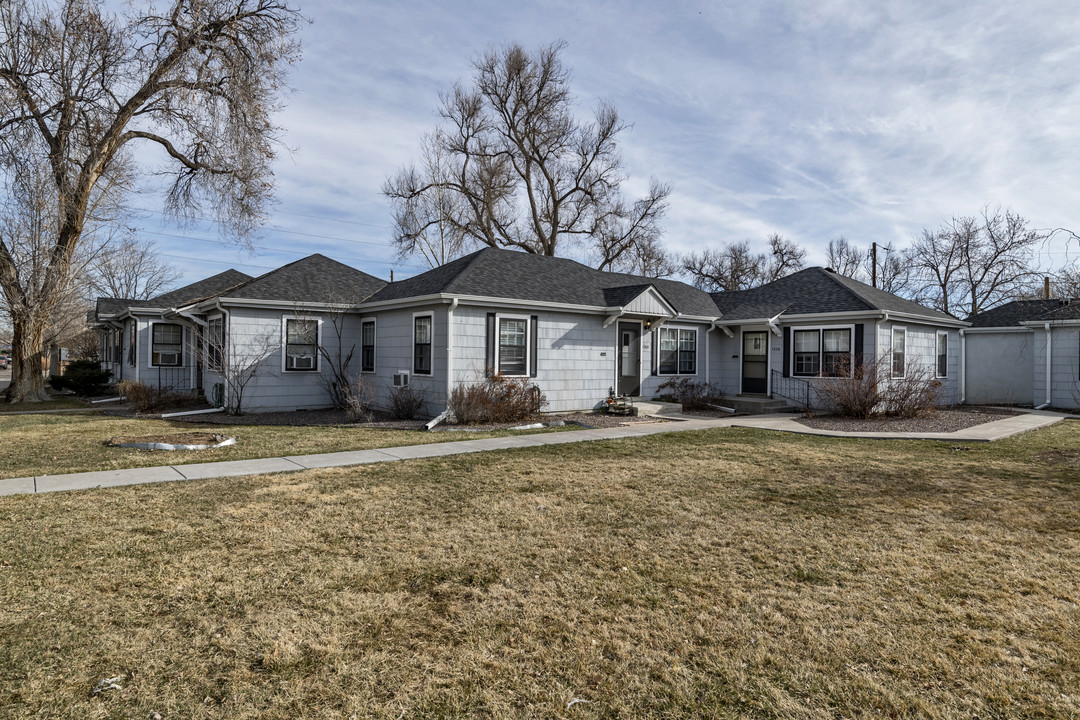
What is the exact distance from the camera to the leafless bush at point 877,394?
14102 millimetres

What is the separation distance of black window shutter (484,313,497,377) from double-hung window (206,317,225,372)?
21.0ft

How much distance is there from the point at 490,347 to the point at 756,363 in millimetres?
8662

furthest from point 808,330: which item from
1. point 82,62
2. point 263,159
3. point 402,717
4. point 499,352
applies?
point 82,62

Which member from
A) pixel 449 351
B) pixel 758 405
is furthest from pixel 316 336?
pixel 758 405

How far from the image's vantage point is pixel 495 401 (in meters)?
12.9

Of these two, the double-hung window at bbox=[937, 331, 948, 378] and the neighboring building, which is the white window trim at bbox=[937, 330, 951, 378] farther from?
the neighboring building

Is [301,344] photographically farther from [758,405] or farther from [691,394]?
[758,405]

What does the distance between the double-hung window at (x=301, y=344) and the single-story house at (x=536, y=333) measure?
1.0 inches

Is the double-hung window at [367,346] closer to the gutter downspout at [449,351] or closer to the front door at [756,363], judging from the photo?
the gutter downspout at [449,351]

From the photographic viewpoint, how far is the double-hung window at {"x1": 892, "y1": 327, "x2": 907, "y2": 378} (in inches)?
618

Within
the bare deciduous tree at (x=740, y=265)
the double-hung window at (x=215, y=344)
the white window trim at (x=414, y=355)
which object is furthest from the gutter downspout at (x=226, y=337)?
the bare deciduous tree at (x=740, y=265)

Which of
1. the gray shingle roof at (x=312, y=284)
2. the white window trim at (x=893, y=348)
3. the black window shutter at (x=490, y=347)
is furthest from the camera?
the white window trim at (x=893, y=348)

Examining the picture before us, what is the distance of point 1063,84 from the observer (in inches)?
353

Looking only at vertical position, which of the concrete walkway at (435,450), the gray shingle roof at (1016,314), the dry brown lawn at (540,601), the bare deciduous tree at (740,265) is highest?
the bare deciduous tree at (740,265)
